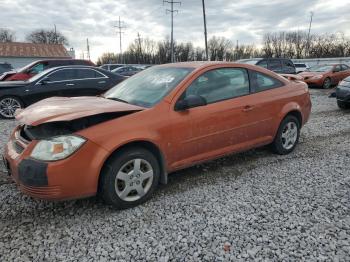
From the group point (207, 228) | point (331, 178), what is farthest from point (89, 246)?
point (331, 178)

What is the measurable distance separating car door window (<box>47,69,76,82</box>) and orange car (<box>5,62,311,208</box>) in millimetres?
5249

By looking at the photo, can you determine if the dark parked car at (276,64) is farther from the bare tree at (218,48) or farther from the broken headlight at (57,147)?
the bare tree at (218,48)

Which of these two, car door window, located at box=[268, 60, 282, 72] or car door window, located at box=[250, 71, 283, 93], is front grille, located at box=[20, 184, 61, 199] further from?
car door window, located at box=[268, 60, 282, 72]

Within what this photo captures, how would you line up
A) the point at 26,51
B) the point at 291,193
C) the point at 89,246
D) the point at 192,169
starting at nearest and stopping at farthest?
the point at 89,246 < the point at 291,193 < the point at 192,169 < the point at 26,51

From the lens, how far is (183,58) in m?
74.6

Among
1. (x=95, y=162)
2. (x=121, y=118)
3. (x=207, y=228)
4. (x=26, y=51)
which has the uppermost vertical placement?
(x=26, y=51)

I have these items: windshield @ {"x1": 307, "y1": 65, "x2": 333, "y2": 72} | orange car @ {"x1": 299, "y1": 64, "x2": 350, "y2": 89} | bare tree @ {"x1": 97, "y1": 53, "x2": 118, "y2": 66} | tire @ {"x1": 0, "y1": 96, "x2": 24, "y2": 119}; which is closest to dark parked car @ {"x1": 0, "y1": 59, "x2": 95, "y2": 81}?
tire @ {"x1": 0, "y1": 96, "x2": 24, "y2": 119}

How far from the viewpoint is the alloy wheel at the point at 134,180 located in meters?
3.26

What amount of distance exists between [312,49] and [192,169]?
6624 cm

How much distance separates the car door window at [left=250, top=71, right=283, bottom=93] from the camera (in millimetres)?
4523

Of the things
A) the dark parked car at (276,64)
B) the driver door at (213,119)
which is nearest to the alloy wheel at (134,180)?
the driver door at (213,119)

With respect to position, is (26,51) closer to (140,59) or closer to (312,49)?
(140,59)

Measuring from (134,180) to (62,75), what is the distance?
6816 mm

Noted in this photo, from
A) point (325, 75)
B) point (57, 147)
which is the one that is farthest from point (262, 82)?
point (325, 75)
